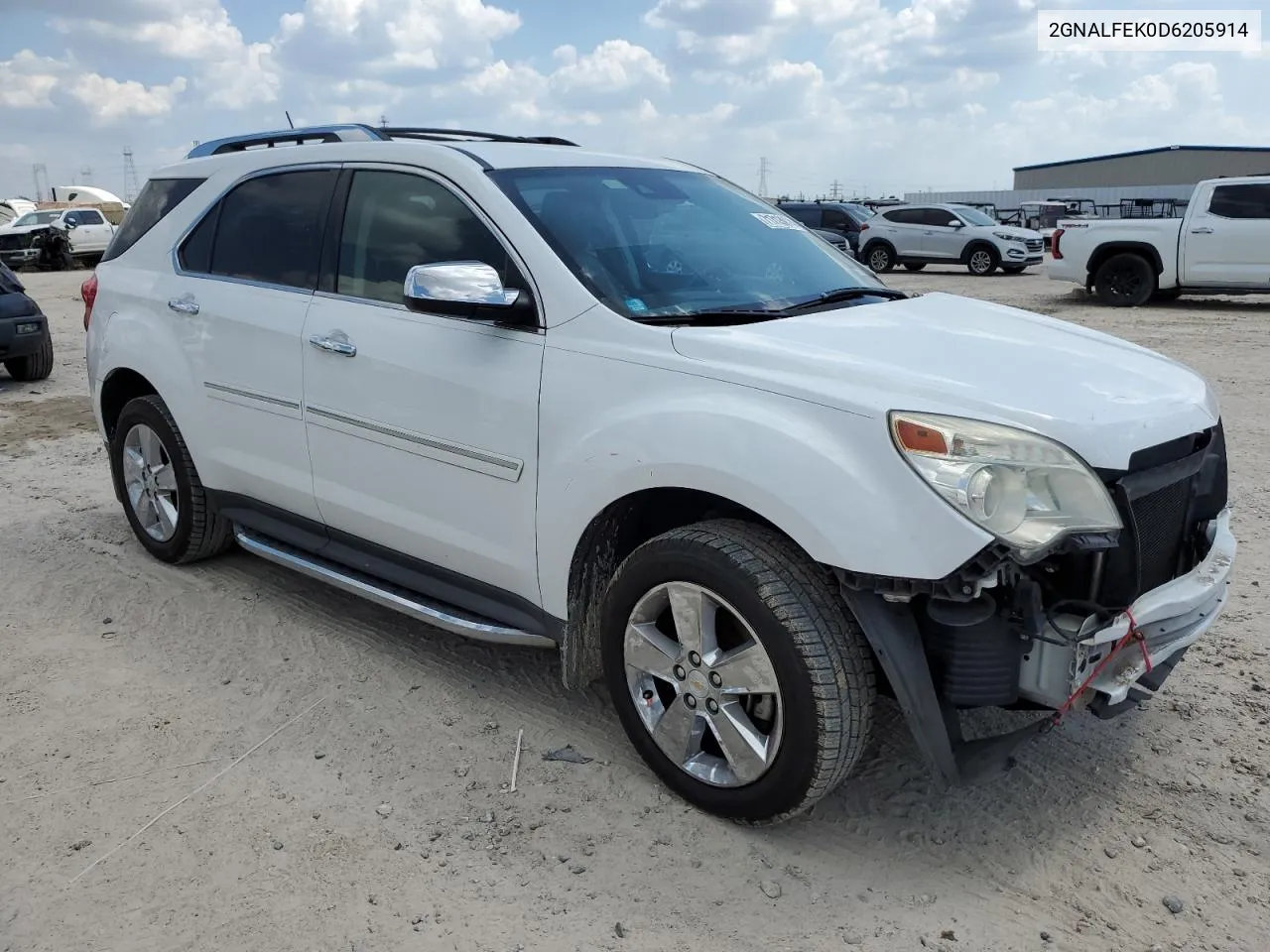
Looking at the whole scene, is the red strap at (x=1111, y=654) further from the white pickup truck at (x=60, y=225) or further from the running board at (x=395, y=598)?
the white pickup truck at (x=60, y=225)

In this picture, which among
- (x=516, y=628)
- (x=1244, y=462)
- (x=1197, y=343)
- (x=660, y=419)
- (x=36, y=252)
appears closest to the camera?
(x=660, y=419)

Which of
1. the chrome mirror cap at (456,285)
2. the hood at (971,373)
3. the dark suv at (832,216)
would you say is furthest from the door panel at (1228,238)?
the chrome mirror cap at (456,285)

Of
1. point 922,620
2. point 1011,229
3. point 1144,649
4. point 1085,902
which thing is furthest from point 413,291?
point 1011,229

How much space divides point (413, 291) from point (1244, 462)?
5517 mm

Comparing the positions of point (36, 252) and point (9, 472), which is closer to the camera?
point (9, 472)

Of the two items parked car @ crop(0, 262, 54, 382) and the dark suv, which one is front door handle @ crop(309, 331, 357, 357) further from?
the dark suv

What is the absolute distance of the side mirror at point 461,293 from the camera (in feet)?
10.1

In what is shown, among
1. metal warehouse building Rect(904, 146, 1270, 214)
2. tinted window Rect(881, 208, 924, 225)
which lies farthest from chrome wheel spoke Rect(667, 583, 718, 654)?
metal warehouse building Rect(904, 146, 1270, 214)

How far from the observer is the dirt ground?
2.62 meters

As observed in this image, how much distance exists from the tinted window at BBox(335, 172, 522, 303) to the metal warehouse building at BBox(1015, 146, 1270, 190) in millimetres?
63183

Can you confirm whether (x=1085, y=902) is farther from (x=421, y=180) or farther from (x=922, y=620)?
(x=421, y=180)

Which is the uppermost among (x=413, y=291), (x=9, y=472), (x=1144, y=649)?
(x=413, y=291)

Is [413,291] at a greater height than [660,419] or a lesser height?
greater

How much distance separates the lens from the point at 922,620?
270 cm
